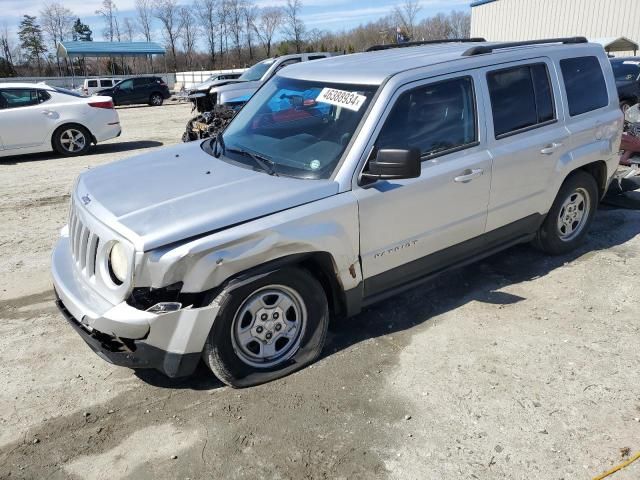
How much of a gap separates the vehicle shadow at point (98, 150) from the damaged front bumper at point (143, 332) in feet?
31.2

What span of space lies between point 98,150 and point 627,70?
13.7 metres

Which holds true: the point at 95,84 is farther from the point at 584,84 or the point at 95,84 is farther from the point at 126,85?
the point at 584,84

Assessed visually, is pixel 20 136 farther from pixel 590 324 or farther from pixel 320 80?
pixel 590 324

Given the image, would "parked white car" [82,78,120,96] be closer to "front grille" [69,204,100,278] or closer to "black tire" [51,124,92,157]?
"black tire" [51,124,92,157]

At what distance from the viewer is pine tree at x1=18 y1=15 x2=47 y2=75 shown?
211 feet

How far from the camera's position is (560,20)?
38.6m

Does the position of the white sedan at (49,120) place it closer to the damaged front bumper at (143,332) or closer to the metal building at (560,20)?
the damaged front bumper at (143,332)

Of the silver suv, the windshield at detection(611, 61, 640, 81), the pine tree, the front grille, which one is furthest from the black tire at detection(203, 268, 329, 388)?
the pine tree

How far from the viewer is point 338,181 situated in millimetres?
3527

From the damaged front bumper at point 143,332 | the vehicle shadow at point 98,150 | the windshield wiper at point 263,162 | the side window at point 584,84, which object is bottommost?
the vehicle shadow at point 98,150

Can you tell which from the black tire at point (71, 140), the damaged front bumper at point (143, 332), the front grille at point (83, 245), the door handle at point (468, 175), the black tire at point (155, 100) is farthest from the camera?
the black tire at point (155, 100)

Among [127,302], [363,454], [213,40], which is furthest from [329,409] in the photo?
[213,40]

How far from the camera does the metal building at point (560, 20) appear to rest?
3362cm

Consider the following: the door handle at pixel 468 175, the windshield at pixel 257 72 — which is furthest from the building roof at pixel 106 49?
the door handle at pixel 468 175
